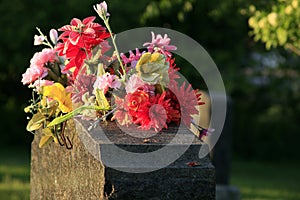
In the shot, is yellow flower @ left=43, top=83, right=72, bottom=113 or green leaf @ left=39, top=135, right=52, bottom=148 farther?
green leaf @ left=39, top=135, right=52, bottom=148

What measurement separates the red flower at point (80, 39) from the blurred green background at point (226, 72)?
42.8ft

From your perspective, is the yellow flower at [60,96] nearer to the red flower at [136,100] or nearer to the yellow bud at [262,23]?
the red flower at [136,100]

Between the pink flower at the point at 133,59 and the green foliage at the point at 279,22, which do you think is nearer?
the pink flower at the point at 133,59

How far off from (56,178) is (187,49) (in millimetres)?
15568

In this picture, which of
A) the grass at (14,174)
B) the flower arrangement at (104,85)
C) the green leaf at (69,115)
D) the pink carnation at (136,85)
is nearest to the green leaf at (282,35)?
the flower arrangement at (104,85)

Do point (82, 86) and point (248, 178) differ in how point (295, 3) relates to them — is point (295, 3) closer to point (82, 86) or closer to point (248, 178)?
point (82, 86)

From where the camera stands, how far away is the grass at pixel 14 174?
36.4ft

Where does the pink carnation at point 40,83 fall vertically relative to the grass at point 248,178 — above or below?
below

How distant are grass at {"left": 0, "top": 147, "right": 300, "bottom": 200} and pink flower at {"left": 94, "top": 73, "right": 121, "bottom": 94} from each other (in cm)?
730

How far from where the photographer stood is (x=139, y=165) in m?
3.14

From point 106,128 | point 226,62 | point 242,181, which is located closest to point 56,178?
point 106,128

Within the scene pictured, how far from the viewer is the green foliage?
8008 mm

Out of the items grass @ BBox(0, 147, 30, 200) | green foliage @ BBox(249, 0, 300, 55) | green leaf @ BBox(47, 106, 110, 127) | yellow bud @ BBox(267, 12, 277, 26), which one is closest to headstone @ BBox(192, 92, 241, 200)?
green foliage @ BBox(249, 0, 300, 55)

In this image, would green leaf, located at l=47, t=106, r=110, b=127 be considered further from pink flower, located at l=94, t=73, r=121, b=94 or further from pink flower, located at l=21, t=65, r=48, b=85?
pink flower, located at l=21, t=65, r=48, b=85
